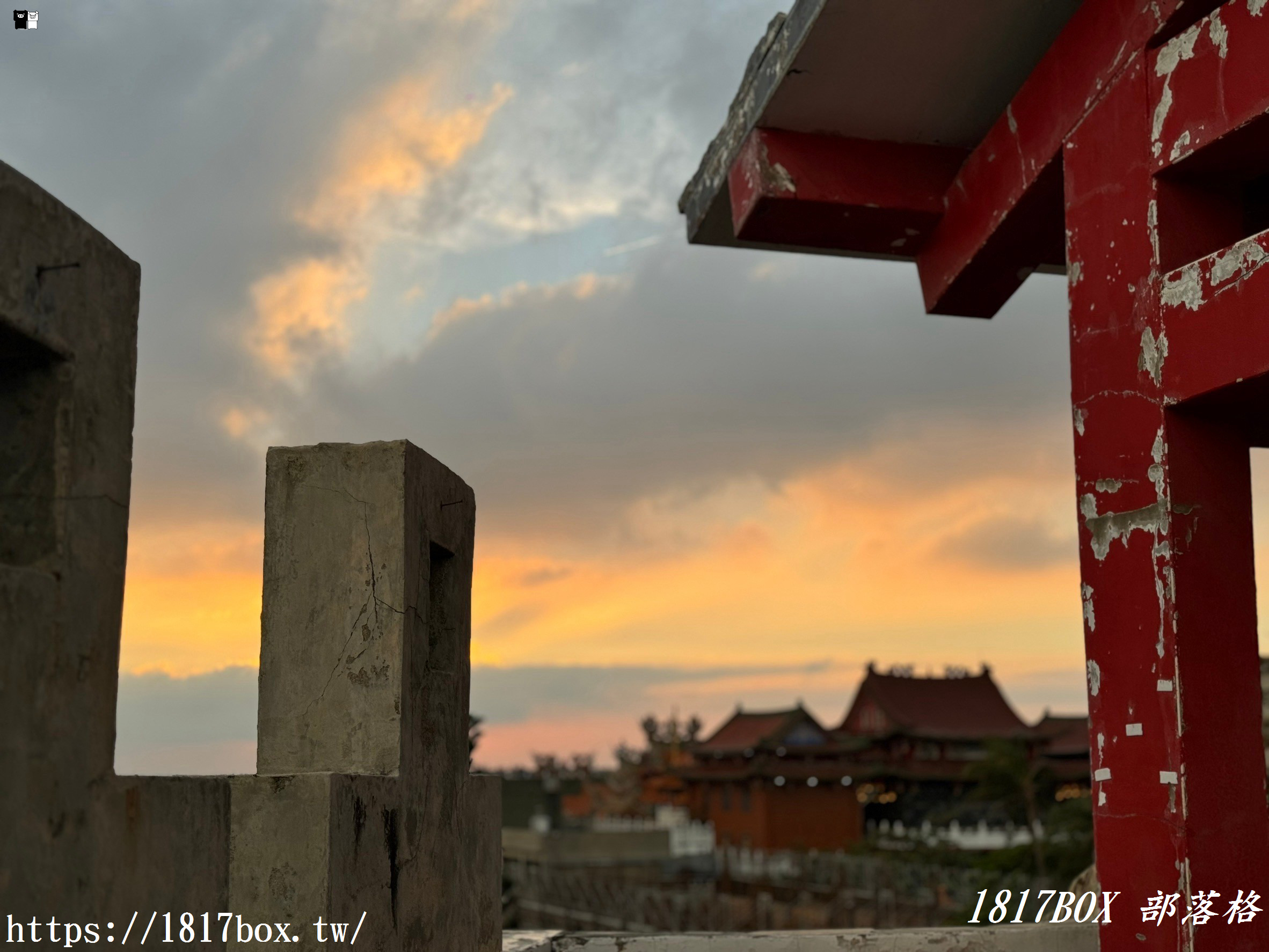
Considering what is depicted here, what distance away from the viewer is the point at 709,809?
1462 inches

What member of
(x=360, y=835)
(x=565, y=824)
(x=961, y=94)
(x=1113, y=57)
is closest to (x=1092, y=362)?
(x=1113, y=57)

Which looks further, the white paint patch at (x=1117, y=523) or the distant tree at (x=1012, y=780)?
the distant tree at (x=1012, y=780)

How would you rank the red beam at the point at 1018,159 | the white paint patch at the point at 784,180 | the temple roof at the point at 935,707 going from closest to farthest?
the red beam at the point at 1018,159
the white paint patch at the point at 784,180
the temple roof at the point at 935,707

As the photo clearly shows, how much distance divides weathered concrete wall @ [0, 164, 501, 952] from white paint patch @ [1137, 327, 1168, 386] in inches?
94.4

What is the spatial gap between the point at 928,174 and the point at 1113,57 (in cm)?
150

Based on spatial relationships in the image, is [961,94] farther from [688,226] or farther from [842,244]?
[688,226]

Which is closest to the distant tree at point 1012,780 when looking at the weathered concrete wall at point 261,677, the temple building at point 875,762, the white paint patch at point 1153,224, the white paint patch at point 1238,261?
the temple building at point 875,762

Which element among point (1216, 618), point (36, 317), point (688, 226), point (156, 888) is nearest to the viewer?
point (36, 317)

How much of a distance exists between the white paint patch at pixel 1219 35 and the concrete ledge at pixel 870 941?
10.8 ft

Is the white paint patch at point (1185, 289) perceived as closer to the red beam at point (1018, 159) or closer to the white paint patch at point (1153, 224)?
the white paint patch at point (1153, 224)

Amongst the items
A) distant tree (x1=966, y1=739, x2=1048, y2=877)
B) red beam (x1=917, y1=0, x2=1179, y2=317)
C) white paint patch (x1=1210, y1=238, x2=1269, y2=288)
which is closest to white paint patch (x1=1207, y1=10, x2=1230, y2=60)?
red beam (x1=917, y1=0, x2=1179, y2=317)

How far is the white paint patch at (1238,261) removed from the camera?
13.7 feet

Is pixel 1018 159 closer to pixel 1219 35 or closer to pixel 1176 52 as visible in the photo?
pixel 1176 52

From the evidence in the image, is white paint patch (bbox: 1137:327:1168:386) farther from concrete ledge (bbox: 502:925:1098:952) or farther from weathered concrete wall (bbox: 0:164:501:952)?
weathered concrete wall (bbox: 0:164:501:952)
